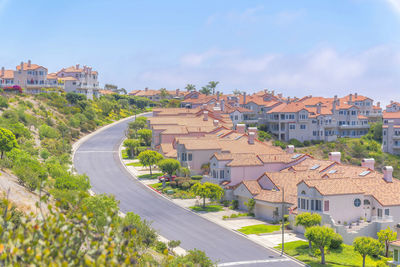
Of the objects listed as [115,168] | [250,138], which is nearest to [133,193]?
[115,168]

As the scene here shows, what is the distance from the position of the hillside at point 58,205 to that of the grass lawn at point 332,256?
38.0 ft

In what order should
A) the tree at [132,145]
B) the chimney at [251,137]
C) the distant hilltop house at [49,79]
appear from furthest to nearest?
1. the distant hilltop house at [49,79]
2. the tree at [132,145]
3. the chimney at [251,137]

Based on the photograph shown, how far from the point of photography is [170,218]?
182 ft

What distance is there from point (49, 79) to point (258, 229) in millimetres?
97076

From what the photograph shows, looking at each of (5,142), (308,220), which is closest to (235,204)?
(308,220)

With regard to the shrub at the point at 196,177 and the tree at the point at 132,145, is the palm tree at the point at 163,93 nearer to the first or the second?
the tree at the point at 132,145

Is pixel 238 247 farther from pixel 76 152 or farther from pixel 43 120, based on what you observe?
pixel 43 120

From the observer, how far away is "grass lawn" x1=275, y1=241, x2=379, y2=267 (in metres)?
42.5

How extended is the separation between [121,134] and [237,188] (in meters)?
57.3

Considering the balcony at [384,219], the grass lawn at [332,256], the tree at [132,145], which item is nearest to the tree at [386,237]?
the grass lawn at [332,256]

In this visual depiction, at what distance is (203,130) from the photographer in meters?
91.0

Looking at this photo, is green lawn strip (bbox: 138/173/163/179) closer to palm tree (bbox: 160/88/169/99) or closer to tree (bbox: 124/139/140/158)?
tree (bbox: 124/139/140/158)

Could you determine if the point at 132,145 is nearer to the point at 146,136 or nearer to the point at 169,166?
the point at 146,136

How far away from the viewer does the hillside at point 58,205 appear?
13.9m
